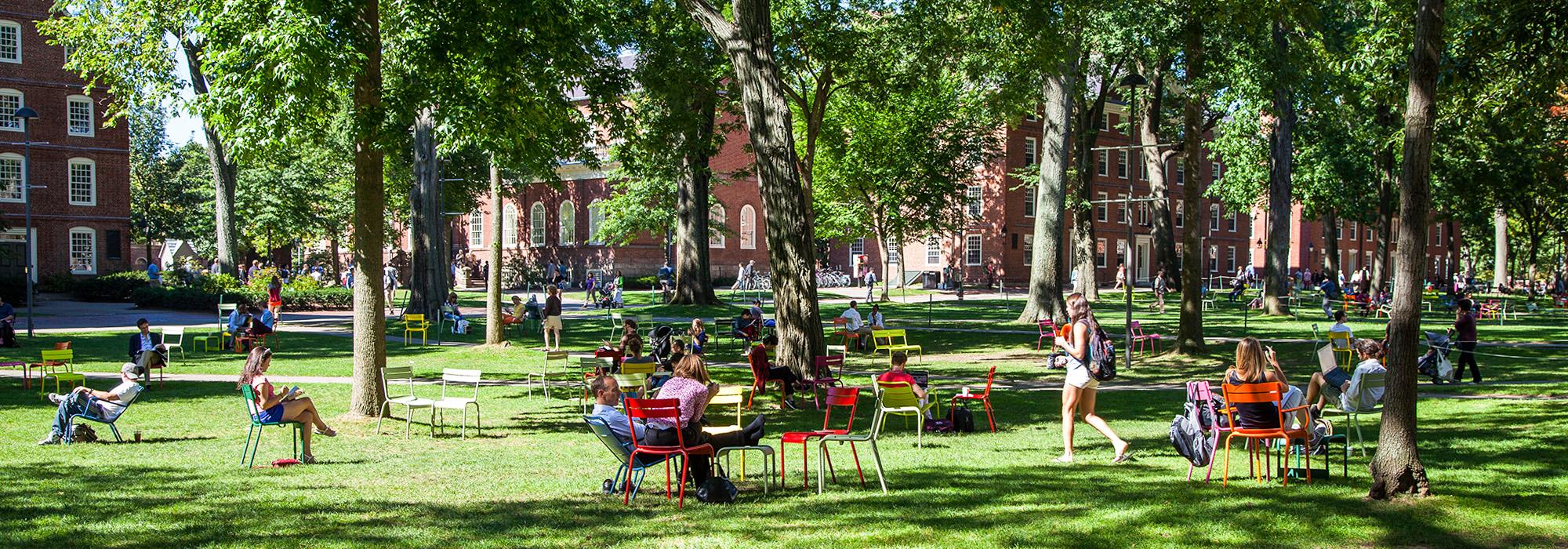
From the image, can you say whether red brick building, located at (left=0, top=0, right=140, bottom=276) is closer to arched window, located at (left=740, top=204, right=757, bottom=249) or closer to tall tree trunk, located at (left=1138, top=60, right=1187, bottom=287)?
arched window, located at (left=740, top=204, right=757, bottom=249)

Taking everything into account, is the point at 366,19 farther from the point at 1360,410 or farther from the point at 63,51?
the point at 63,51

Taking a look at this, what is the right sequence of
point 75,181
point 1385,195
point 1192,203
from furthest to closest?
point 75,181
point 1385,195
point 1192,203

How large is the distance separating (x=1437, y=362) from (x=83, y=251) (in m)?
50.6

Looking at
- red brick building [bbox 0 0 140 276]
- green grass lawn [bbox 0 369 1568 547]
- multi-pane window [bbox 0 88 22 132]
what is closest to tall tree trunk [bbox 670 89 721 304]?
red brick building [bbox 0 0 140 276]

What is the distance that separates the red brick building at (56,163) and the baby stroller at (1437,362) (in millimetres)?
46252

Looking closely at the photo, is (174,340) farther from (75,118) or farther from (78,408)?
(75,118)

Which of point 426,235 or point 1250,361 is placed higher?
point 426,235

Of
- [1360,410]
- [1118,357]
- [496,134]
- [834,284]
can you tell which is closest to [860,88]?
[1118,357]

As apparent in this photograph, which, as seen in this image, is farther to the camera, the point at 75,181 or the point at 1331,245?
the point at 1331,245

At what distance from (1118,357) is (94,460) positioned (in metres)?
18.0

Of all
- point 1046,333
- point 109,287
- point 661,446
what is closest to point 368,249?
point 661,446

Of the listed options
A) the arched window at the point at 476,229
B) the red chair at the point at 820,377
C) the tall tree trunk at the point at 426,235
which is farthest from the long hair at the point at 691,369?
the arched window at the point at 476,229

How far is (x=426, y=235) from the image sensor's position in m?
30.4

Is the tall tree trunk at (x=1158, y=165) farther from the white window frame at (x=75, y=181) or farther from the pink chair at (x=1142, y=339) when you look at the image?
the white window frame at (x=75, y=181)
